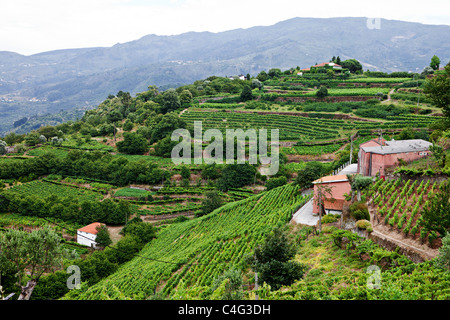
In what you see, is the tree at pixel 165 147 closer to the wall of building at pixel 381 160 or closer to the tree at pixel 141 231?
the tree at pixel 141 231

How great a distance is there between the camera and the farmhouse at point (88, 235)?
33188 millimetres

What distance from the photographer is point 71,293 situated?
21.6 meters

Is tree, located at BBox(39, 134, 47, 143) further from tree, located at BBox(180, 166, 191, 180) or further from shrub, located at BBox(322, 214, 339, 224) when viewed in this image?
shrub, located at BBox(322, 214, 339, 224)

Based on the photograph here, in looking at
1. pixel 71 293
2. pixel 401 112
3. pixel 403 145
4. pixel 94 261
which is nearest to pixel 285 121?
pixel 401 112

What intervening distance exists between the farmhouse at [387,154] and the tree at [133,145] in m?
38.0

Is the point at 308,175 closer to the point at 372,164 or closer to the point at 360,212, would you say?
the point at 372,164

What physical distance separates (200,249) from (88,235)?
15578mm

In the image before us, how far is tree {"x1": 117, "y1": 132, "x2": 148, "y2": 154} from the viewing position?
56.0 meters

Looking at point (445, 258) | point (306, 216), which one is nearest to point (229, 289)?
point (445, 258)

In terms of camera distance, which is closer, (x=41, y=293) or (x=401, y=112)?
(x=41, y=293)

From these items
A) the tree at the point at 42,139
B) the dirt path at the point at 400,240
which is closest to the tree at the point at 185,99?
the tree at the point at 42,139

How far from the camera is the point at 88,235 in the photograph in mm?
33594
